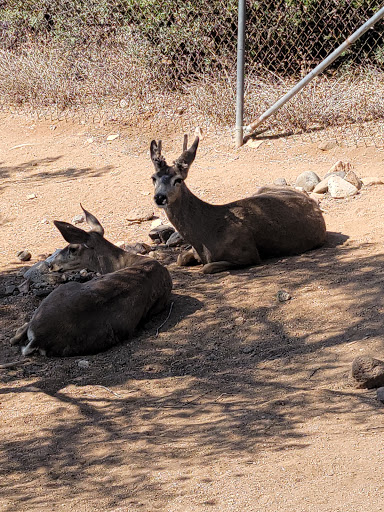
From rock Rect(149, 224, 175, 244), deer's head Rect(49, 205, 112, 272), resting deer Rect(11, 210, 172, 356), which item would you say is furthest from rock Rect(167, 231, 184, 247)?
resting deer Rect(11, 210, 172, 356)

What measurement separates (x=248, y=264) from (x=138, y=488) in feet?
15.8

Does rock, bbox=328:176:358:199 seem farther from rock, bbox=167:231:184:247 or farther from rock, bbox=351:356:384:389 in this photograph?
rock, bbox=351:356:384:389

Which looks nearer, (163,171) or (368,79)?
(163,171)

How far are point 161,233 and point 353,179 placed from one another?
2.70 meters

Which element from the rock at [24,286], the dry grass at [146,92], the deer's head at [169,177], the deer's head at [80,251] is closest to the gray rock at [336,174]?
the dry grass at [146,92]

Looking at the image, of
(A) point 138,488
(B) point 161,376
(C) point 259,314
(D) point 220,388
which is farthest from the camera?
(C) point 259,314

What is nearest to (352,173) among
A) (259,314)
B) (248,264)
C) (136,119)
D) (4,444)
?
→ (248,264)

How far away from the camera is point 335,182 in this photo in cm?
1070

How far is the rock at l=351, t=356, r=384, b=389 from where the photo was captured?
551 cm

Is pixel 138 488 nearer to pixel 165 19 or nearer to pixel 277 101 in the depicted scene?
pixel 277 101

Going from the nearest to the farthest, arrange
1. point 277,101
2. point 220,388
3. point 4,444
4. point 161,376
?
point 4,444, point 220,388, point 161,376, point 277,101

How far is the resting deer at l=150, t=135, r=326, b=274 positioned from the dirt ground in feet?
0.65

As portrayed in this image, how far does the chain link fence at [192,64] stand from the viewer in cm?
1296

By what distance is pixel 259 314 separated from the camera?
24.8 ft
